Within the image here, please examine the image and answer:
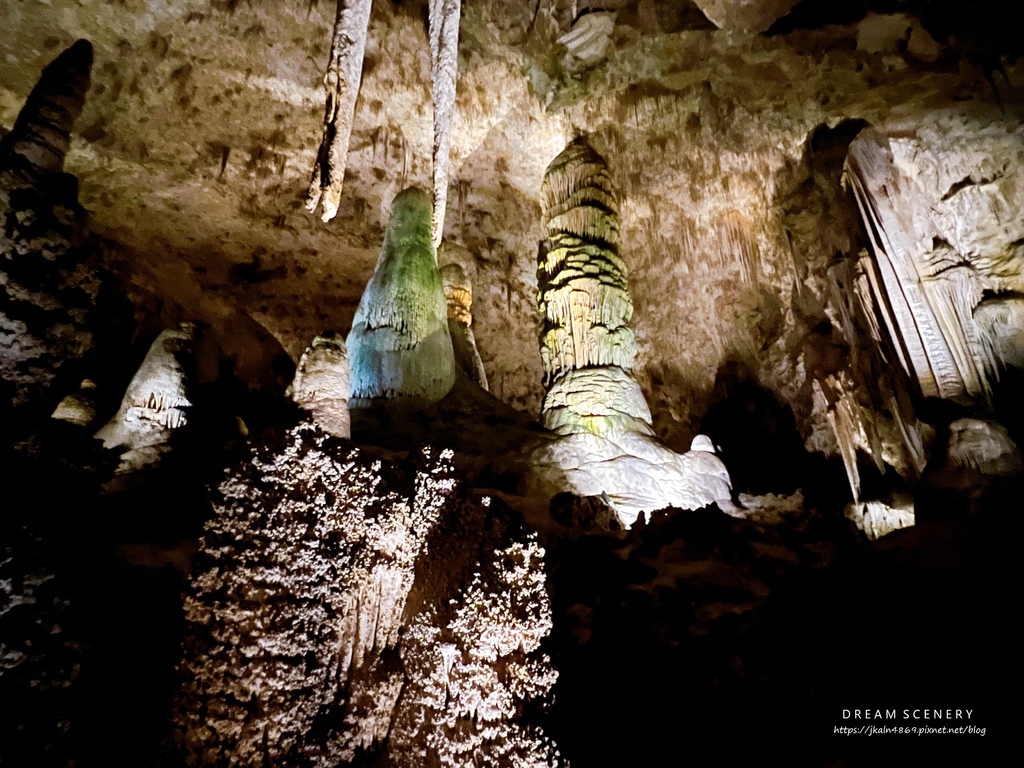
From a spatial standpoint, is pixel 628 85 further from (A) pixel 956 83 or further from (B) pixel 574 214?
(A) pixel 956 83

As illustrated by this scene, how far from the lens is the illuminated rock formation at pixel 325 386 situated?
15.0ft

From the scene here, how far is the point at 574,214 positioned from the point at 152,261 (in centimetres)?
775

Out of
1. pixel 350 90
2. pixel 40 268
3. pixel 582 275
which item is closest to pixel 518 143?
pixel 582 275

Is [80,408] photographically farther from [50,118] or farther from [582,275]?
[582,275]

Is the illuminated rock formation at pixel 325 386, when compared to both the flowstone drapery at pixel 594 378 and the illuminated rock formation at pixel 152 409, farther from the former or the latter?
the illuminated rock formation at pixel 152 409

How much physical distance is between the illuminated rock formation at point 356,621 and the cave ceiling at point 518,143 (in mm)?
7072

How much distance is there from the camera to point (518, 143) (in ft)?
34.0

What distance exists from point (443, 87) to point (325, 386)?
4049 mm

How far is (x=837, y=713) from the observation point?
2363 millimetres

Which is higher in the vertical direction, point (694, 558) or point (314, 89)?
point (314, 89)

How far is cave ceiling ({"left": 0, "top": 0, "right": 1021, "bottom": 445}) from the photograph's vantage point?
7.53m

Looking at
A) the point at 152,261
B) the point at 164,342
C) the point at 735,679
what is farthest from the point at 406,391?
the point at 152,261

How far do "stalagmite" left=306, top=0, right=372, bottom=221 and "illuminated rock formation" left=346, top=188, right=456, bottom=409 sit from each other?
1852mm

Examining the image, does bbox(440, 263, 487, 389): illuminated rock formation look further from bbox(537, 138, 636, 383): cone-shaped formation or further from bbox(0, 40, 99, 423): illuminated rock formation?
bbox(0, 40, 99, 423): illuminated rock formation
